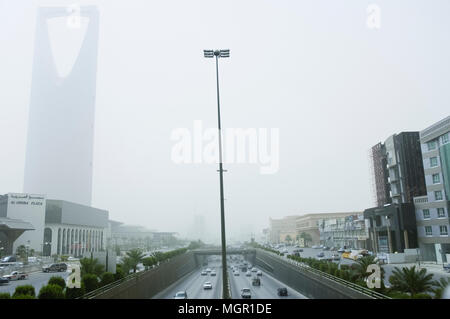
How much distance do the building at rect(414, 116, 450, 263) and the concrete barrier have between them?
4461cm

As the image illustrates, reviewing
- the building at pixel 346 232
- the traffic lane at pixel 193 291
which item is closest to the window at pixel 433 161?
the building at pixel 346 232

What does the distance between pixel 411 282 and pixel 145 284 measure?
1023 inches

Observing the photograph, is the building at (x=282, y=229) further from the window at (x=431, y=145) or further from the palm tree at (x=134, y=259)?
the palm tree at (x=134, y=259)

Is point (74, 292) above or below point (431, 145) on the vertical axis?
below

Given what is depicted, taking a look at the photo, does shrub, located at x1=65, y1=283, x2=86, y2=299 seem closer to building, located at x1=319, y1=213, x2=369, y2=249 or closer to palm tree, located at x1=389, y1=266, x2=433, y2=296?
palm tree, located at x1=389, y1=266, x2=433, y2=296

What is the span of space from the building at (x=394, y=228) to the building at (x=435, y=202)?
1488 mm

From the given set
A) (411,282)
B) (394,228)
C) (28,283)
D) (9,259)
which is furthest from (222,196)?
(9,259)

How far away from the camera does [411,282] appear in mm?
19609

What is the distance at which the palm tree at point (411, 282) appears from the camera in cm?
1941

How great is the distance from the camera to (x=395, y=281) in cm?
1995

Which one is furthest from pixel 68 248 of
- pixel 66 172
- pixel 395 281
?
pixel 395 281

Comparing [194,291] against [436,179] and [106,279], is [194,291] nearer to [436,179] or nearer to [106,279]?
[106,279]

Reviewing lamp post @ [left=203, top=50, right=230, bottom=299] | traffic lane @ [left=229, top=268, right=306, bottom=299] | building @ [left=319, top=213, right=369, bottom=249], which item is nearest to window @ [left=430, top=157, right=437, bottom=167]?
building @ [left=319, top=213, right=369, bottom=249]
